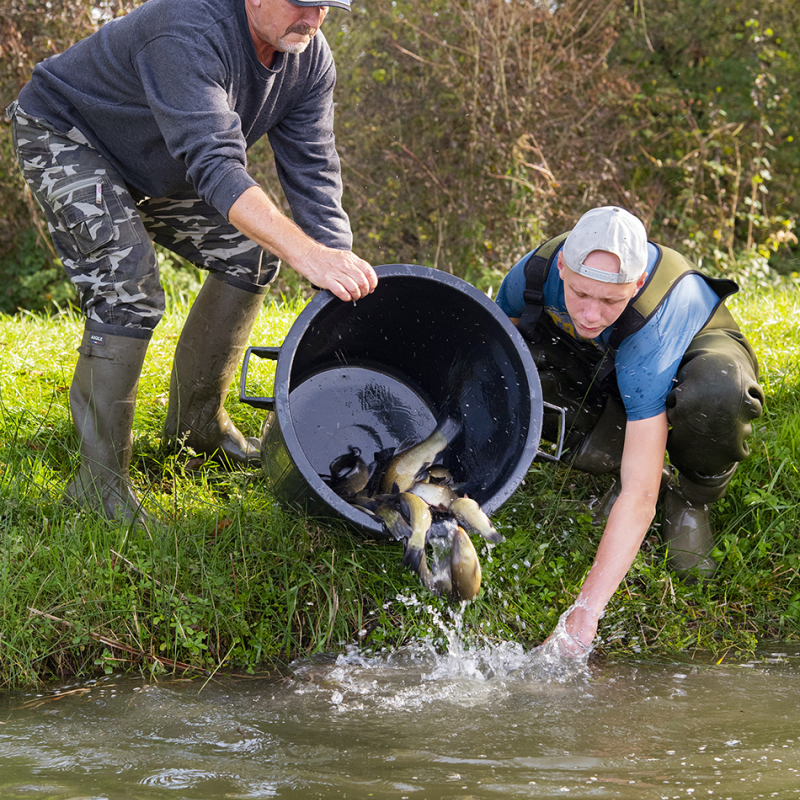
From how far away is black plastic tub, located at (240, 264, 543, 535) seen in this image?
2.20 meters

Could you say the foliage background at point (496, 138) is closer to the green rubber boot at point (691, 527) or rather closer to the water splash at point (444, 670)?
the green rubber boot at point (691, 527)

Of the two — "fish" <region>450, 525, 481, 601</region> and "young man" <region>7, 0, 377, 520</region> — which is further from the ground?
"young man" <region>7, 0, 377, 520</region>

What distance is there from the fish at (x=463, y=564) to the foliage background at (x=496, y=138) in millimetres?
4023

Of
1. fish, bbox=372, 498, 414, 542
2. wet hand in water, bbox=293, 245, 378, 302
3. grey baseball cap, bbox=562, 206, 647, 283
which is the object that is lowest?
fish, bbox=372, 498, 414, 542

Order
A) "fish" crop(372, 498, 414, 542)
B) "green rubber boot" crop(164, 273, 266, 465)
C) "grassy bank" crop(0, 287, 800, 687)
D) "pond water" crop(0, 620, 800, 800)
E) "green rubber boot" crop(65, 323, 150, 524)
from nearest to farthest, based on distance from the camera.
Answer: "pond water" crop(0, 620, 800, 800)
"fish" crop(372, 498, 414, 542)
"grassy bank" crop(0, 287, 800, 687)
"green rubber boot" crop(65, 323, 150, 524)
"green rubber boot" crop(164, 273, 266, 465)

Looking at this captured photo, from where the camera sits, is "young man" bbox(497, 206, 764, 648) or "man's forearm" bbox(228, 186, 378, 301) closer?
"man's forearm" bbox(228, 186, 378, 301)

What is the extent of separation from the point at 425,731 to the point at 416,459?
0.92 m

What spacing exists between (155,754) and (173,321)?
114 inches

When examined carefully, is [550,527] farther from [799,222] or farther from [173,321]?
[799,222]

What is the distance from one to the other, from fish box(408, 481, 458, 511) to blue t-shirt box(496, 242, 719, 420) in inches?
22.2

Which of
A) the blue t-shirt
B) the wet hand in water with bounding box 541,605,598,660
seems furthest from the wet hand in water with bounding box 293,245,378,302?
the wet hand in water with bounding box 541,605,598,660

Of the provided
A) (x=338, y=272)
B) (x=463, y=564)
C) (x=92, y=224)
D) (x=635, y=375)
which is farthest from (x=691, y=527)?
(x=92, y=224)

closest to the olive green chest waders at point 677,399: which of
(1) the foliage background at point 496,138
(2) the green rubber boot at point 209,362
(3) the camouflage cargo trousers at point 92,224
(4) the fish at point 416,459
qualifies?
(4) the fish at point 416,459

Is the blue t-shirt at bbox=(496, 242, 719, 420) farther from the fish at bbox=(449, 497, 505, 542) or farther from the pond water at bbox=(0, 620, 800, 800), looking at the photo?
the pond water at bbox=(0, 620, 800, 800)
